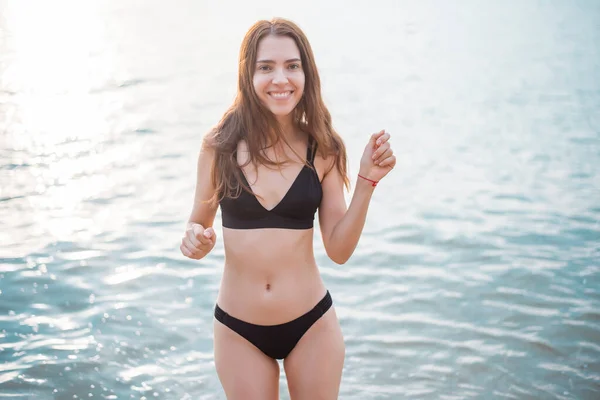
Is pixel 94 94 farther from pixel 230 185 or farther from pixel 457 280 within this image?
pixel 230 185

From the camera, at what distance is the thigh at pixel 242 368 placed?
330cm

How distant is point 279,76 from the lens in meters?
3.33

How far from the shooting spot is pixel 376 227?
8820 mm

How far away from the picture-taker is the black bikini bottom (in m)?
3.37

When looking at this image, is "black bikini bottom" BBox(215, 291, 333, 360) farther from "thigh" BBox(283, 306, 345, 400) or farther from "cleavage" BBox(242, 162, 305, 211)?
"cleavage" BBox(242, 162, 305, 211)

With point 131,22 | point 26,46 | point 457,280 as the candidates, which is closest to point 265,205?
point 457,280

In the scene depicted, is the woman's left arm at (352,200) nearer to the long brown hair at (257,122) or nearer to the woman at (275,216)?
the woman at (275,216)

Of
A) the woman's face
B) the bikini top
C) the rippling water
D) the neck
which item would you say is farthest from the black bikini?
the rippling water

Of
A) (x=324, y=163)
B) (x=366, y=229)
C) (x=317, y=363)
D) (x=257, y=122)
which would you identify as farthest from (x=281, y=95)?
(x=366, y=229)

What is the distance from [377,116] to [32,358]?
8.01m

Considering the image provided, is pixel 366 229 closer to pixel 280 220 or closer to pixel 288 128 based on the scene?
pixel 288 128

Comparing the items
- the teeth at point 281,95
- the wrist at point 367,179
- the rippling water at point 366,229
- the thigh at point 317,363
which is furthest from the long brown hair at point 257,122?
the thigh at point 317,363

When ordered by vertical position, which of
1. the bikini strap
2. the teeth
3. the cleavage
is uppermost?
the teeth

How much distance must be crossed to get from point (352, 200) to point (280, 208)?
0.27 m
